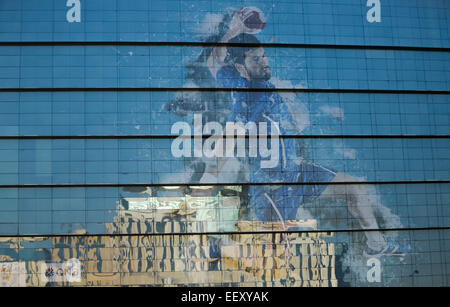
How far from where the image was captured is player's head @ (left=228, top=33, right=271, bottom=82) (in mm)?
10508

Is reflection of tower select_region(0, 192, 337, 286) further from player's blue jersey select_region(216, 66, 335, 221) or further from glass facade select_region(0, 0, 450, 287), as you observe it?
player's blue jersey select_region(216, 66, 335, 221)

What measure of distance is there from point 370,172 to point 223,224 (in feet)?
11.2

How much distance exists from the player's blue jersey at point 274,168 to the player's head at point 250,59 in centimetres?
14

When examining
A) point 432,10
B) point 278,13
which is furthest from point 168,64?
point 432,10

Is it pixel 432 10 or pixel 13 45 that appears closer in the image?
pixel 13 45

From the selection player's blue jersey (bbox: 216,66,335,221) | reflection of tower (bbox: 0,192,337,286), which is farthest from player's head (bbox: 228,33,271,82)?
reflection of tower (bbox: 0,192,337,286)

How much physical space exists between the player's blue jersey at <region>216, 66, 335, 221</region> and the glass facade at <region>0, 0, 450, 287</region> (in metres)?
0.03

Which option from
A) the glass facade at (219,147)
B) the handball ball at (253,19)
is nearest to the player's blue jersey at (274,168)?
the glass facade at (219,147)

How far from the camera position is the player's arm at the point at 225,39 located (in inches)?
411

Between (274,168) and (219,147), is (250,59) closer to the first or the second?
(219,147)

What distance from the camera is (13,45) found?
1020cm

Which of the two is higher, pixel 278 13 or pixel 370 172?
pixel 278 13

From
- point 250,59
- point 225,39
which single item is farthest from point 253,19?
point 250,59

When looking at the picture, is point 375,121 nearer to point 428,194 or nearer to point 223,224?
point 428,194
